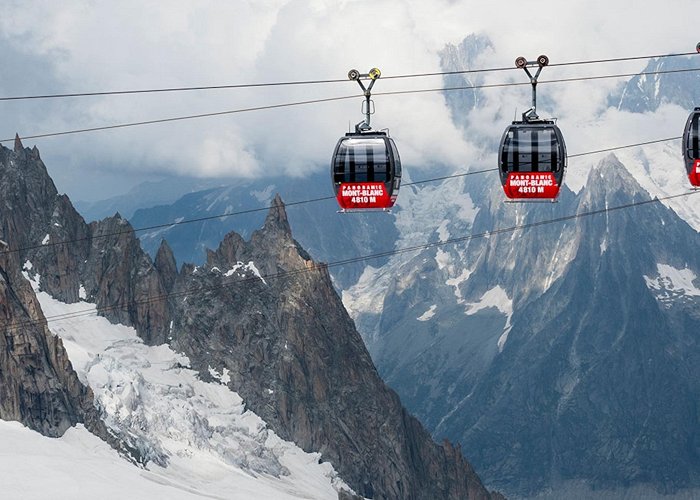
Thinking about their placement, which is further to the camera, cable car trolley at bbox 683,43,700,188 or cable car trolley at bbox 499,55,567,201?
cable car trolley at bbox 683,43,700,188

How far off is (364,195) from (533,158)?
9851 mm

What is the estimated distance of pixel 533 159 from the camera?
74.2m

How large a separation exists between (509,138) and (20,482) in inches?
2372

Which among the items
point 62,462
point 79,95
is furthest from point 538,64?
point 62,462

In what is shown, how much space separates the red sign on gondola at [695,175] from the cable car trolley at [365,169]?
16496 mm

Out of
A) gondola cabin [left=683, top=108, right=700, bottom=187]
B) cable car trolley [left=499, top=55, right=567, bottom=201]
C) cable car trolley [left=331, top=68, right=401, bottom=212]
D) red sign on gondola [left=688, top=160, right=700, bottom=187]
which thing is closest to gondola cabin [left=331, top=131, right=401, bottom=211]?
cable car trolley [left=331, top=68, right=401, bottom=212]

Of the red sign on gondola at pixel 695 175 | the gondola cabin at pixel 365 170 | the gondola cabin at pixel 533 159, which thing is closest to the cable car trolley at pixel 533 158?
the gondola cabin at pixel 533 159

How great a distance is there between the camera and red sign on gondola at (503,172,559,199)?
74438 millimetres

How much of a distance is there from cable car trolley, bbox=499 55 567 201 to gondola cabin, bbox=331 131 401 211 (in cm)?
628

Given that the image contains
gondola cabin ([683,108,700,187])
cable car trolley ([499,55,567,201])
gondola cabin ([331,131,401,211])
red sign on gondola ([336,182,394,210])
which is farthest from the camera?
red sign on gondola ([336,182,394,210])

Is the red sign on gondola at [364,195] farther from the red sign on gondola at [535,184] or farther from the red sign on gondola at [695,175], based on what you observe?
the red sign on gondola at [695,175]

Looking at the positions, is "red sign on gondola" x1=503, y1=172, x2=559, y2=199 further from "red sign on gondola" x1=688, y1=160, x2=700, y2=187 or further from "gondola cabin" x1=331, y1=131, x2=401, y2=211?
"red sign on gondola" x1=688, y1=160, x2=700, y2=187

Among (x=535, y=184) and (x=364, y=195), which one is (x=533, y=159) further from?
(x=364, y=195)

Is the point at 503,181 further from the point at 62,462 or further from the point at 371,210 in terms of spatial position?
the point at 62,462
